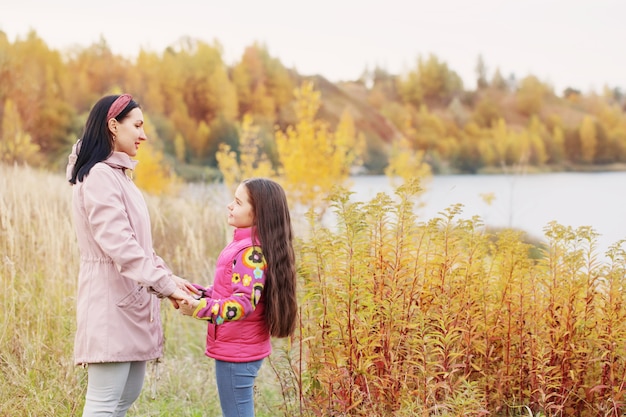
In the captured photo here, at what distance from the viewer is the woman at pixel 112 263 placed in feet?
7.73

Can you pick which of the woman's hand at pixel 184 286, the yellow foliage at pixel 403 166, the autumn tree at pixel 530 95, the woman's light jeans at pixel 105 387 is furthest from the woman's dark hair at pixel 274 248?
the autumn tree at pixel 530 95

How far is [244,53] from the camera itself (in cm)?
3272

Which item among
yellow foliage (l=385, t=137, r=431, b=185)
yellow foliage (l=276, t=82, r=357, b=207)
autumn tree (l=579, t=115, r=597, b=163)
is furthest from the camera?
autumn tree (l=579, t=115, r=597, b=163)

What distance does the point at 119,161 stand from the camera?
2.51 metres

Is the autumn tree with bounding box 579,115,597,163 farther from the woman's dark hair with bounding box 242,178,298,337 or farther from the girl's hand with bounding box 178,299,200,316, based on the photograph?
the girl's hand with bounding box 178,299,200,316

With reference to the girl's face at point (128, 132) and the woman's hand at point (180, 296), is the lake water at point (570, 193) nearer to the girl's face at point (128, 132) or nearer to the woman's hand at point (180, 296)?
the girl's face at point (128, 132)

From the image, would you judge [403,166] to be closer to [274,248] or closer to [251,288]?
[274,248]

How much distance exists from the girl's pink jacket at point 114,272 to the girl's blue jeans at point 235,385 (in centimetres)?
29

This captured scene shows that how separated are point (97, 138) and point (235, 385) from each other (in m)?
1.06

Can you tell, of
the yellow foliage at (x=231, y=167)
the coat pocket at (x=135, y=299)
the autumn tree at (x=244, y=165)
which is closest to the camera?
the coat pocket at (x=135, y=299)

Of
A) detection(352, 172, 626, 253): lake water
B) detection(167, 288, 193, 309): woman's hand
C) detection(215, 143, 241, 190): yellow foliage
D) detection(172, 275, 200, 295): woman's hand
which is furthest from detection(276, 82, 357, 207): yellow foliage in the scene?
detection(167, 288, 193, 309): woman's hand

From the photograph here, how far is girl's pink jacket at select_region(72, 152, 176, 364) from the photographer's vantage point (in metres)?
2.34

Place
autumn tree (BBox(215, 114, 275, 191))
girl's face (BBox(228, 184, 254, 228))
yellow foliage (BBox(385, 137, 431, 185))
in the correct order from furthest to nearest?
yellow foliage (BBox(385, 137, 431, 185)) → autumn tree (BBox(215, 114, 275, 191)) → girl's face (BBox(228, 184, 254, 228))

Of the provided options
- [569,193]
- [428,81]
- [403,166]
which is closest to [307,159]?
[403,166]
